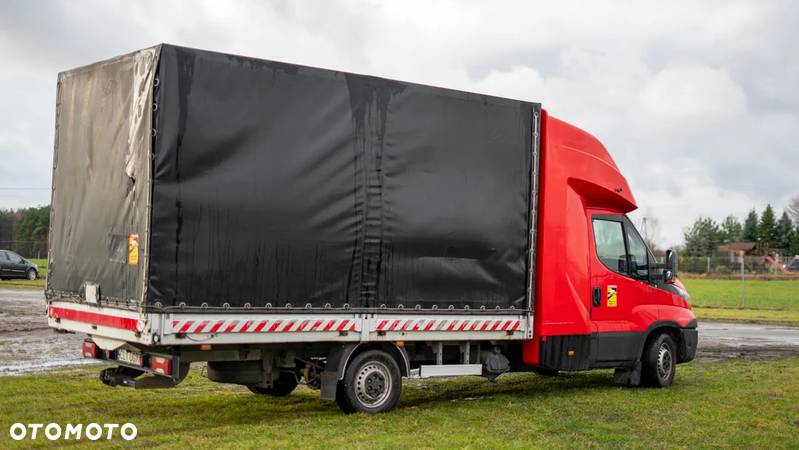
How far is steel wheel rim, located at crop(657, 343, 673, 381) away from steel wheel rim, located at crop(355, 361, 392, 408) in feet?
15.3

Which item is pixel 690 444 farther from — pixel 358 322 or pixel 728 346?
pixel 728 346

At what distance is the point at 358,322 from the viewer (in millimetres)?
9547

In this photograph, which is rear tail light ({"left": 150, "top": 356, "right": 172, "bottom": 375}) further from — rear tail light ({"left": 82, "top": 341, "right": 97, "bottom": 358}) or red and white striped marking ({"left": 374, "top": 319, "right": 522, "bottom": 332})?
red and white striped marking ({"left": 374, "top": 319, "right": 522, "bottom": 332})

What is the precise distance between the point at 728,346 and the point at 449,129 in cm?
1183

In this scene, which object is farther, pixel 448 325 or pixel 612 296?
pixel 612 296

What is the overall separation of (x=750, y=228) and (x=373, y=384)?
12506cm

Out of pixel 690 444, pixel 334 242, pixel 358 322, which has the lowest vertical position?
pixel 690 444

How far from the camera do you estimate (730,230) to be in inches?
5251

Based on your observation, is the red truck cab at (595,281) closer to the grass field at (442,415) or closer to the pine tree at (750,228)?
the grass field at (442,415)

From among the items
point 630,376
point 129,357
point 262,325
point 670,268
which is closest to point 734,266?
point 670,268

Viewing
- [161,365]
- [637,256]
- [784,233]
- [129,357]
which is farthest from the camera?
[784,233]

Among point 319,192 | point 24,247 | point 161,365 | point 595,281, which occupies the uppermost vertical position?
point 24,247

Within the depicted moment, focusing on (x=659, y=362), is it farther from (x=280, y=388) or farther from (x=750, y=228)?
(x=750, y=228)

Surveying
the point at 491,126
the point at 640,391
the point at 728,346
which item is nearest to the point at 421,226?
the point at 491,126
